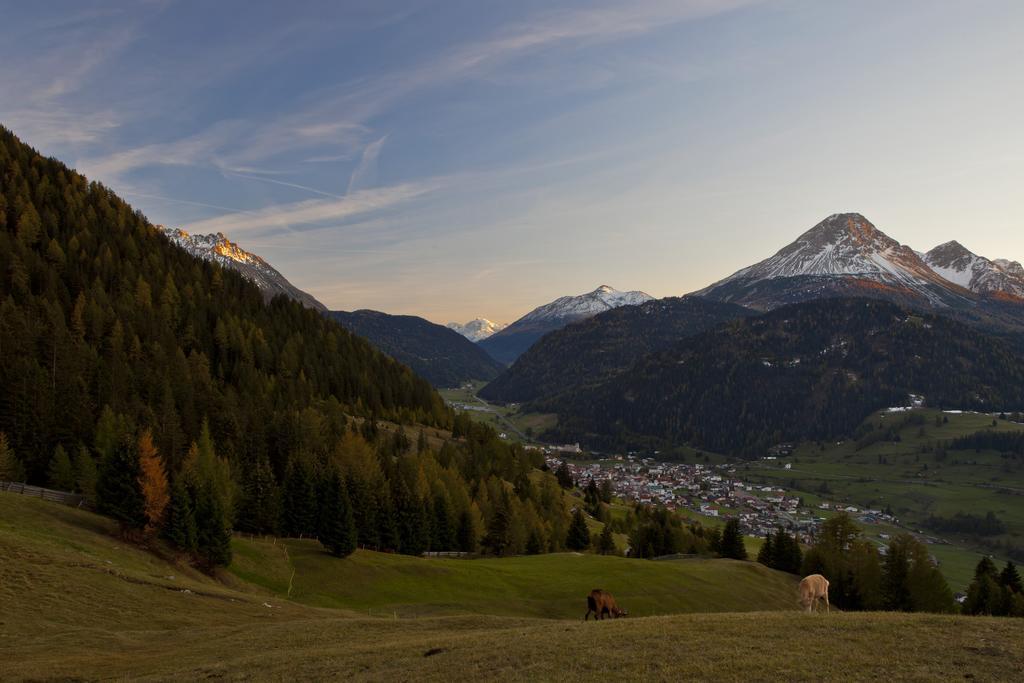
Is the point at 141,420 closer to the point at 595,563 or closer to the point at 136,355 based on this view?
the point at 136,355

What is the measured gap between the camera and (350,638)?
1297 inches

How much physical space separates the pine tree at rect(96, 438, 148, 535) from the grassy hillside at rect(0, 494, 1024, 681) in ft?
8.92

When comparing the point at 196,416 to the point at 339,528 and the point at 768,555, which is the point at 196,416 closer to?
the point at 339,528

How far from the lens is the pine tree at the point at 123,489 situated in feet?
194

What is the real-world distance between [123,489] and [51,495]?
39.3ft

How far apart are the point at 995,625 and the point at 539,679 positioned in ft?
66.3

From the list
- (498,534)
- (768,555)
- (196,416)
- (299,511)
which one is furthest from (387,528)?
(768,555)

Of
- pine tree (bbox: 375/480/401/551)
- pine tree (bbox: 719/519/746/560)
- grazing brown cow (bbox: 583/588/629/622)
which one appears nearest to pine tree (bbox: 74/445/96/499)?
pine tree (bbox: 375/480/401/551)

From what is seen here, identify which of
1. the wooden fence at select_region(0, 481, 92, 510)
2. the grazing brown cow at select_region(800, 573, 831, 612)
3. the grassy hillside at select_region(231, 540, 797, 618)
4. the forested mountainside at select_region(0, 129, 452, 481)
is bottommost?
the grassy hillside at select_region(231, 540, 797, 618)

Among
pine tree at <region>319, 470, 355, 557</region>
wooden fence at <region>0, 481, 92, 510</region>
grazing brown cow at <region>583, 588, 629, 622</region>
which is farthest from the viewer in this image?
pine tree at <region>319, 470, 355, 557</region>

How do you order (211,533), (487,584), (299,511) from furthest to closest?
(299,511) → (487,584) → (211,533)

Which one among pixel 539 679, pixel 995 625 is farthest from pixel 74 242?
pixel 995 625

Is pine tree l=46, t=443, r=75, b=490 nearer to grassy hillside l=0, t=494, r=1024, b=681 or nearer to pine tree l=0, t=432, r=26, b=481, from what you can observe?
pine tree l=0, t=432, r=26, b=481

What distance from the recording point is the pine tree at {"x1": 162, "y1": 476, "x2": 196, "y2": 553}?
58.2 m
